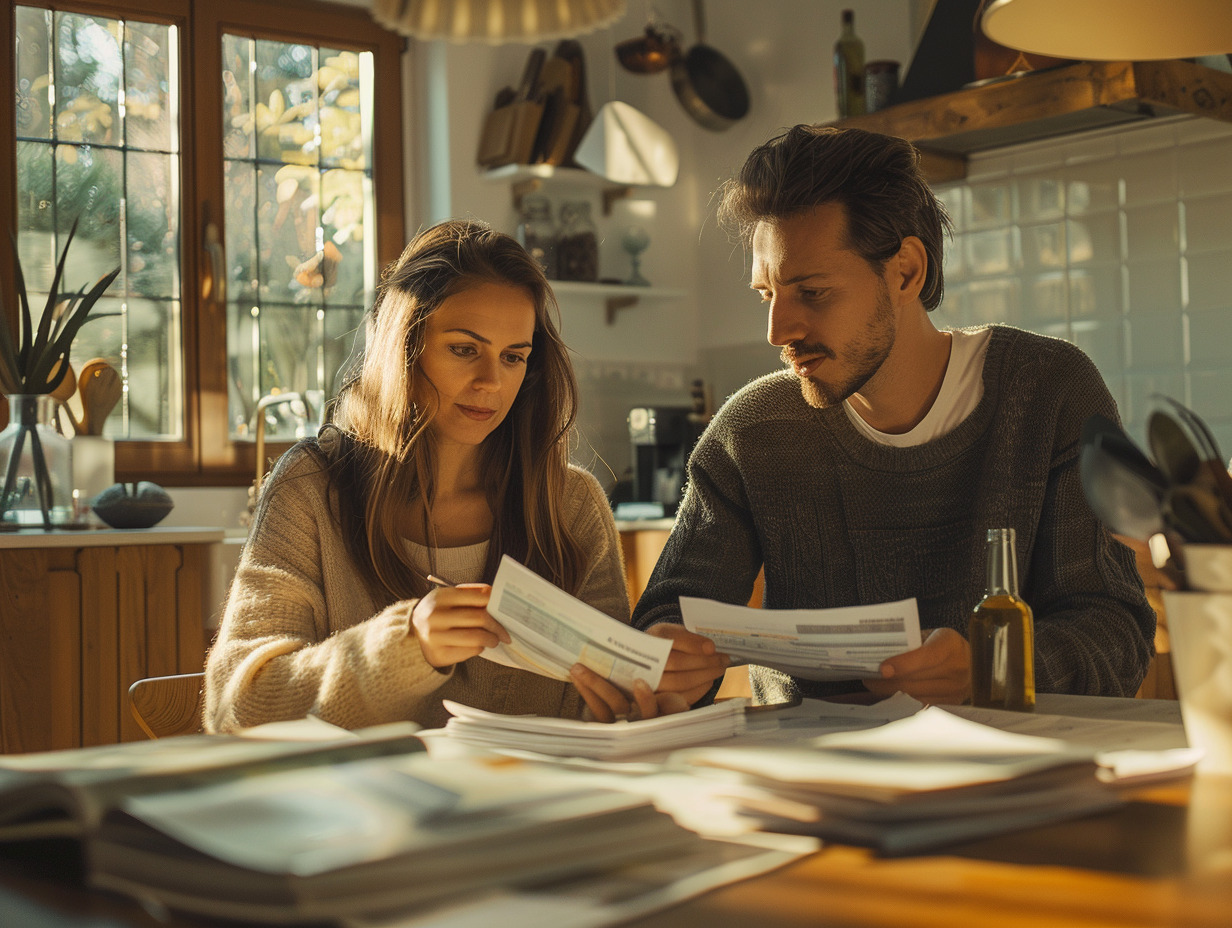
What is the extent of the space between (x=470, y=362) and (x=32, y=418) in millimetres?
1416

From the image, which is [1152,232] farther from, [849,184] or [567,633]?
[567,633]

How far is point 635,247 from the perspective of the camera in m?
4.89

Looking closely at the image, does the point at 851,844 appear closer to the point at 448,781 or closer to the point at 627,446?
the point at 448,781

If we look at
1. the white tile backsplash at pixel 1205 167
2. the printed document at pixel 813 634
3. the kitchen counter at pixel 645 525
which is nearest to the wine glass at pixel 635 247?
the kitchen counter at pixel 645 525

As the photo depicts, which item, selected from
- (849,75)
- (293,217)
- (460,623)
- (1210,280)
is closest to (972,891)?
(460,623)

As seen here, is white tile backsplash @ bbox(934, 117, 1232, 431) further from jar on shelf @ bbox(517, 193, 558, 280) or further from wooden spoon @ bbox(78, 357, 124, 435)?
wooden spoon @ bbox(78, 357, 124, 435)

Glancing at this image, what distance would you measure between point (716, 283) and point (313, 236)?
63.7 inches

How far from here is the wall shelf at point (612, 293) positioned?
472 cm

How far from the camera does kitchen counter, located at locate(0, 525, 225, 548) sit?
2529 millimetres

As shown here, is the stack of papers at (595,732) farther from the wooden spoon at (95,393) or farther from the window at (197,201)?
the window at (197,201)

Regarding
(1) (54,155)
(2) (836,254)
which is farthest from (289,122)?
(2) (836,254)

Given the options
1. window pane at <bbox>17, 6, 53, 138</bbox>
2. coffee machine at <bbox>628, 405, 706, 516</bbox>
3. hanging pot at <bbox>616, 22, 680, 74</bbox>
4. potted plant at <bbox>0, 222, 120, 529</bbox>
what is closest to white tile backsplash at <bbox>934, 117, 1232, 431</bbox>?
coffee machine at <bbox>628, 405, 706, 516</bbox>

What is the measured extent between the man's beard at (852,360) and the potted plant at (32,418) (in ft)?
5.46

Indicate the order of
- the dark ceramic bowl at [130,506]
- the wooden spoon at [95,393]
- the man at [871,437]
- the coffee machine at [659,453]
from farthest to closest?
the coffee machine at [659,453] < the wooden spoon at [95,393] < the dark ceramic bowl at [130,506] < the man at [871,437]
